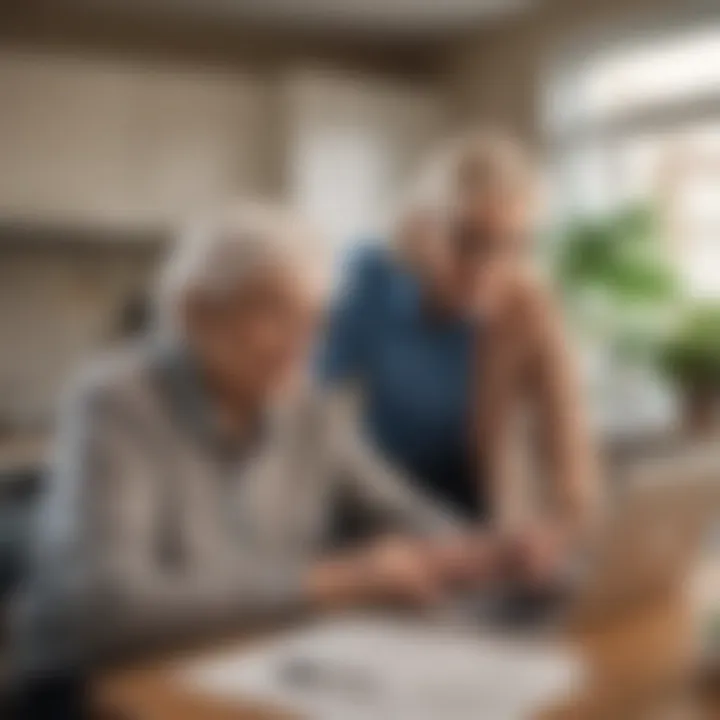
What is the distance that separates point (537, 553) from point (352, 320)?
0.67 feet

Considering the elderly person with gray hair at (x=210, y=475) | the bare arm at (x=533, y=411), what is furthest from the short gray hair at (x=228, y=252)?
the bare arm at (x=533, y=411)

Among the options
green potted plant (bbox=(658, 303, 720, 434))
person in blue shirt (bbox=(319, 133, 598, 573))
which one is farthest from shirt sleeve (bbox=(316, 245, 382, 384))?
green potted plant (bbox=(658, 303, 720, 434))

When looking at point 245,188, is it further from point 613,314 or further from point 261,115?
point 613,314

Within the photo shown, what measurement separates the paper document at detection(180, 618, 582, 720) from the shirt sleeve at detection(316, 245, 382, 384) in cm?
14

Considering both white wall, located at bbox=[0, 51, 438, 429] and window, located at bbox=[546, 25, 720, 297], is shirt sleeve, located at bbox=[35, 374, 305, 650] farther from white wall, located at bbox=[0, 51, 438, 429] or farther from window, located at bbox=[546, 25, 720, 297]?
window, located at bbox=[546, 25, 720, 297]

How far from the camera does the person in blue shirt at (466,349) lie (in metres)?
0.63

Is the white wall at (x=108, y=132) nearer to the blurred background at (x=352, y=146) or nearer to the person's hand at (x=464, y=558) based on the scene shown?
the blurred background at (x=352, y=146)

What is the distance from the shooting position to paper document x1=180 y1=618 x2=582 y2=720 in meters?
0.62

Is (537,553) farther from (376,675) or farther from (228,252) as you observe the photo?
(228,252)

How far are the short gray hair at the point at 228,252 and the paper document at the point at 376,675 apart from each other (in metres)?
0.19

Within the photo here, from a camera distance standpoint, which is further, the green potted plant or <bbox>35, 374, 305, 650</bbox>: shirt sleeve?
the green potted plant

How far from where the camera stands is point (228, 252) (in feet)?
1.94

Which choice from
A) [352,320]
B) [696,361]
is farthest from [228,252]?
[696,361]

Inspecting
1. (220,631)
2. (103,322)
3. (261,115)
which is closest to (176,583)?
(220,631)
